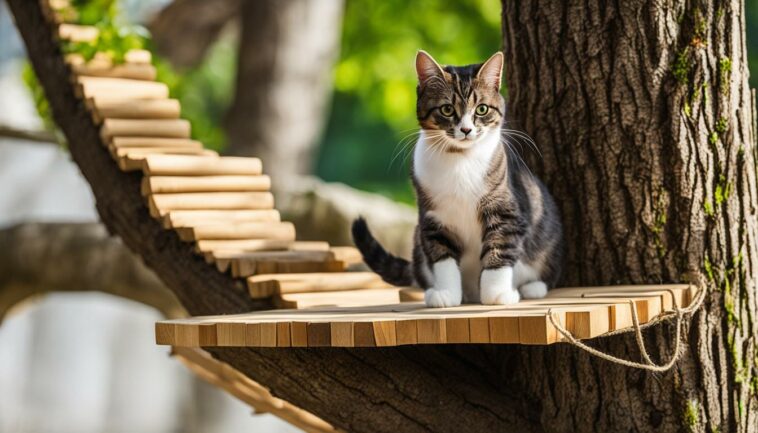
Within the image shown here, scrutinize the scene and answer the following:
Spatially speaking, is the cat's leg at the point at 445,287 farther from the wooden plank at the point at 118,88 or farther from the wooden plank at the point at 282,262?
the wooden plank at the point at 118,88

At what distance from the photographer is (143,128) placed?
3.17 m

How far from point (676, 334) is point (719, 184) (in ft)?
1.42

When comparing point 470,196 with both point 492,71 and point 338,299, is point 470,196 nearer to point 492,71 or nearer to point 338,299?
point 492,71

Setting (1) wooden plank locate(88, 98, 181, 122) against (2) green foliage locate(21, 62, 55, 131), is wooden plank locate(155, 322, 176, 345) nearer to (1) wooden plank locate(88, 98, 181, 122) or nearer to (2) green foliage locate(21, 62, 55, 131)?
(1) wooden plank locate(88, 98, 181, 122)

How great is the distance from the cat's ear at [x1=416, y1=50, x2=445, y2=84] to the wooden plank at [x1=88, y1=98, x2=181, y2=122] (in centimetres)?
113

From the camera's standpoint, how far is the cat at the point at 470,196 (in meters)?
2.37

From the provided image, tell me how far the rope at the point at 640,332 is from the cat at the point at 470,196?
0.32 meters

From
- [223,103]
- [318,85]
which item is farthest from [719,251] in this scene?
[223,103]

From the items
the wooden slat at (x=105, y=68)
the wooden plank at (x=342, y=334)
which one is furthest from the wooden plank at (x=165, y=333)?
the wooden slat at (x=105, y=68)

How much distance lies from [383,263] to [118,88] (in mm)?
1116

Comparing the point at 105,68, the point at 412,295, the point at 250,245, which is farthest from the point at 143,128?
the point at 412,295

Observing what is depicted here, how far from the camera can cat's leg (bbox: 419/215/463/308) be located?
235cm

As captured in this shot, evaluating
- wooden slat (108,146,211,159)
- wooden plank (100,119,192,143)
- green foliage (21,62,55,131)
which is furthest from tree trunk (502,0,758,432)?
green foliage (21,62,55,131)

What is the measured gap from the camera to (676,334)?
231 cm
